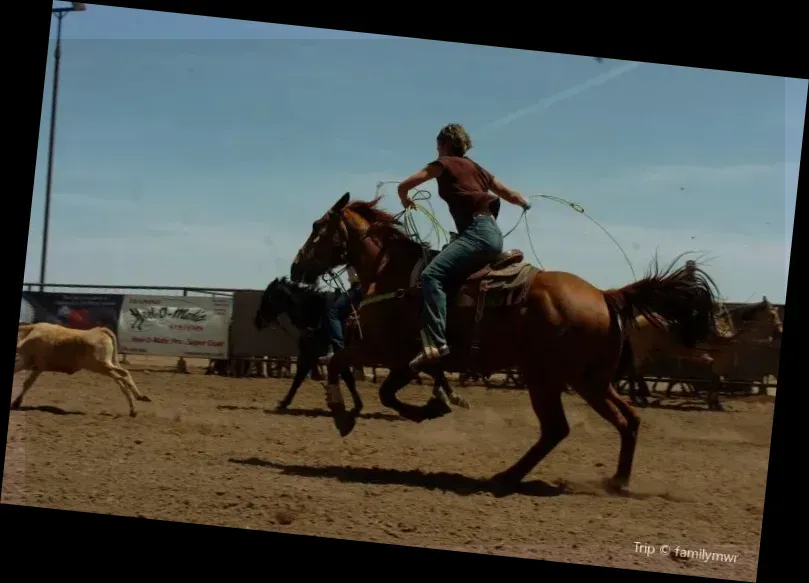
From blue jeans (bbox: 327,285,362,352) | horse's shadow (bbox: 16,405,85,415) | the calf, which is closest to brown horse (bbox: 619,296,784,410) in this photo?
blue jeans (bbox: 327,285,362,352)

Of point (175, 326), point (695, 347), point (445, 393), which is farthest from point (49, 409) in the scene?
point (695, 347)

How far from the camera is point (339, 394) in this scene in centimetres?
606

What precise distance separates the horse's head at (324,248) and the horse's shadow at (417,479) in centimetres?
135

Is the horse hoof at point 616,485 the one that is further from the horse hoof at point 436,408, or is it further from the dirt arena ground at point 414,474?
the horse hoof at point 436,408

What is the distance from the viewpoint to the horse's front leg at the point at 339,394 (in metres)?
6.04

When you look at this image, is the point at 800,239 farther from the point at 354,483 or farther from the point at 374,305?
the point at 354,483

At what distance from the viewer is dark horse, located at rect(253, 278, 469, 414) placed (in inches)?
244

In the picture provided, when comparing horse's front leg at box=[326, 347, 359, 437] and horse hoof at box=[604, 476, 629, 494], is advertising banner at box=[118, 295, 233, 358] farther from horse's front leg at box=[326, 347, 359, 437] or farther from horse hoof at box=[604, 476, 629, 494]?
horse hoof at box=[604, 476, 629, 494]

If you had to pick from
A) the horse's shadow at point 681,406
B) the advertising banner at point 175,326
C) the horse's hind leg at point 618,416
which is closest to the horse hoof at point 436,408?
the horse's hind leg at point 618,416

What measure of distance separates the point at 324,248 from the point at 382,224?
44 centimetres

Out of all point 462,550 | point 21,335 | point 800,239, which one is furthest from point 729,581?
point 21,335

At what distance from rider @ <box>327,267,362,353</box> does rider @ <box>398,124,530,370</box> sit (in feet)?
2.25

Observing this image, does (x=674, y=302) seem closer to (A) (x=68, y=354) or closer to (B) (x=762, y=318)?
(B) (x=762, y=318)

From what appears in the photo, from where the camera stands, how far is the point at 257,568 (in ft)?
17.4
